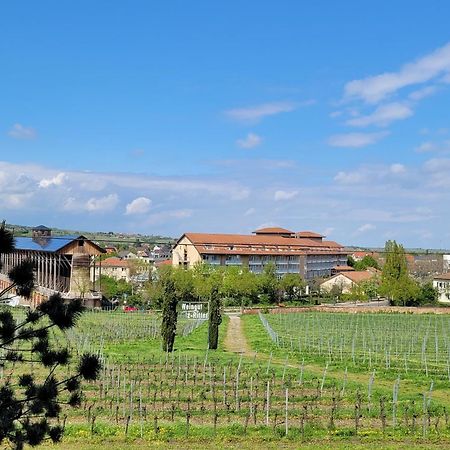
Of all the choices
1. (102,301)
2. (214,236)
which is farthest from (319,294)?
(102,301)

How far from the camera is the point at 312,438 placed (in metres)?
16.0

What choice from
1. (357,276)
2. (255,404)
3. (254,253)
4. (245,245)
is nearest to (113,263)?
(245,245)

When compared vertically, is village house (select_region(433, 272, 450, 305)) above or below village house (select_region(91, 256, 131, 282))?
below

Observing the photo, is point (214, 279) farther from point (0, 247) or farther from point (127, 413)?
point (0, 247)

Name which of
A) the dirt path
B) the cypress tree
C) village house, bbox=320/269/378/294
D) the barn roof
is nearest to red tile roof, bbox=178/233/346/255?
village house, bbox=320/269/378/294

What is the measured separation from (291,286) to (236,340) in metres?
39.5

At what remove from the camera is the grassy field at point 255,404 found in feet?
52.3

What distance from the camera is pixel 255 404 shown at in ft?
62.0

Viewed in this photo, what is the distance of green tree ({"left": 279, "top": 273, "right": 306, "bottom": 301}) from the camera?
78688 millimetres

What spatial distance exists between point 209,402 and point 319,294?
67.8m

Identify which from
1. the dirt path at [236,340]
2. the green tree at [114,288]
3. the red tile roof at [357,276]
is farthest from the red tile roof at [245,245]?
the dirt path at [236,340]

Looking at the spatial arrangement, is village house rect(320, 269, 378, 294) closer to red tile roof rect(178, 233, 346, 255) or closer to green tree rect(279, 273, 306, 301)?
red tile roof rect(178, 233, 346, 255)

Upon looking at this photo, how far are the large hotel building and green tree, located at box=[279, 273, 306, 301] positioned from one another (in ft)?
31.8

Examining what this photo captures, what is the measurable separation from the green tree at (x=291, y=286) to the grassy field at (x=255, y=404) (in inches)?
1763
